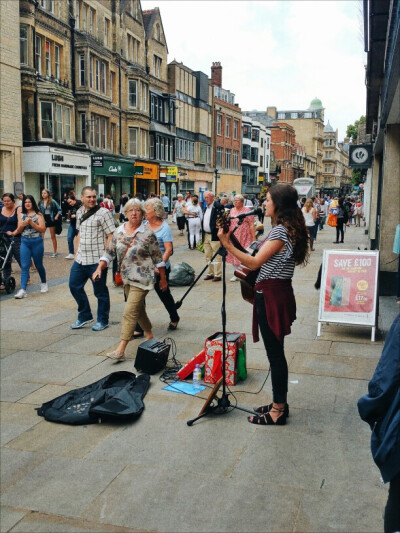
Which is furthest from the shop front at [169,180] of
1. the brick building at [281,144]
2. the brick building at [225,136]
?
the brick building at [281,144]

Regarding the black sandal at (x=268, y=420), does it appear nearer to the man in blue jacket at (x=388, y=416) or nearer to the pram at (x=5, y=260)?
the man in blue jacket at (x=388, y=416)

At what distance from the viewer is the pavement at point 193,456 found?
10.6 feet

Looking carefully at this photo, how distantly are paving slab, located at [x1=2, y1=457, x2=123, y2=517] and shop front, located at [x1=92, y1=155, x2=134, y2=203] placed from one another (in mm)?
30222

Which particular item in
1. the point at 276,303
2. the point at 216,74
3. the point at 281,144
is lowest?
the point at 276,303

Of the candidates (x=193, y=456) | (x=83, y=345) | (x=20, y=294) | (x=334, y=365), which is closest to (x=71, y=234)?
(x=20, y=294)

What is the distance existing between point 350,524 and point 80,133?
32059mm

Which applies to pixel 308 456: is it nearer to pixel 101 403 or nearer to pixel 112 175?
pixel 101 403

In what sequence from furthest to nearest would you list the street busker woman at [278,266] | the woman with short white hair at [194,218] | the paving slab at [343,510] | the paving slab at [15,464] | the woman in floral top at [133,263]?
1. the woman with short white hair at [194,218]
2. the woman in floral top at [133,263]
3. the street busker woman at [278,266]
4. the paving slab at [15,464]
5. the paving slab at [343,510]

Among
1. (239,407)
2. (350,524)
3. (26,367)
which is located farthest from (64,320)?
(350,524)

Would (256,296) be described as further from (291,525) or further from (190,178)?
(190,178)

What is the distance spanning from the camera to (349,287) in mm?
6922

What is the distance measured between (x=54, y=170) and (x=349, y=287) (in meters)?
24.6

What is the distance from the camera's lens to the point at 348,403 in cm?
479

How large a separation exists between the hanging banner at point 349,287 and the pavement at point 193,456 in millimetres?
366
